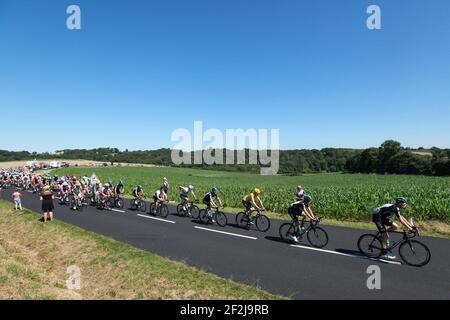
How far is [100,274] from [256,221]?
7.76m

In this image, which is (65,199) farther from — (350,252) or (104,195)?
(350,252)

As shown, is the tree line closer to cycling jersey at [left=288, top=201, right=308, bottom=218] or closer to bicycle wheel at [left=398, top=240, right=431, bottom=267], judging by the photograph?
cycling jersey at [left=288, top=201, right=308, bottom=218]

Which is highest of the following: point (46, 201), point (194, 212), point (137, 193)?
point (46, 201)

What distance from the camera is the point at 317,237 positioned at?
12094mm

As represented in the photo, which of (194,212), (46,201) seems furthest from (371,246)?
(46,201)

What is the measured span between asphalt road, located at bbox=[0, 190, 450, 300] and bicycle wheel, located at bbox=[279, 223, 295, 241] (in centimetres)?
28

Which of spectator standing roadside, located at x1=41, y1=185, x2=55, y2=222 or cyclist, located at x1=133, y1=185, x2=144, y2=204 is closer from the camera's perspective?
spectator standing roadside, located at x1=41, y1=185, x2=55, y2=222

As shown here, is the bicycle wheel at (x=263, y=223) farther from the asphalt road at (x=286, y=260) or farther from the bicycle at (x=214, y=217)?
the bicycle at (x=214, y=217)

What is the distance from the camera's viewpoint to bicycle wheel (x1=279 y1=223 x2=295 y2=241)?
1274 centimetres

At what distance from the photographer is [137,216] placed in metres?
19.2

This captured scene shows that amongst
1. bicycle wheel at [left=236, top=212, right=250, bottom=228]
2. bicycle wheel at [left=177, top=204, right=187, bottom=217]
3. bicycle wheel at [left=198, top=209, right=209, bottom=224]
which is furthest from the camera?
bicycle wheel at [left=177, top=204, right=187, bottom=217]

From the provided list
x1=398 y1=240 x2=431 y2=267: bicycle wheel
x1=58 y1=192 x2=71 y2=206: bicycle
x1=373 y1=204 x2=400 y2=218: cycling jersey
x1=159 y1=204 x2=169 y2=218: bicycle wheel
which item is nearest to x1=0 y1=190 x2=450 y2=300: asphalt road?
x1=398 y1=240 x2=431 y2=267: bicycle wheel

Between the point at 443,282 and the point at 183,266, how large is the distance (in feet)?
23.0
